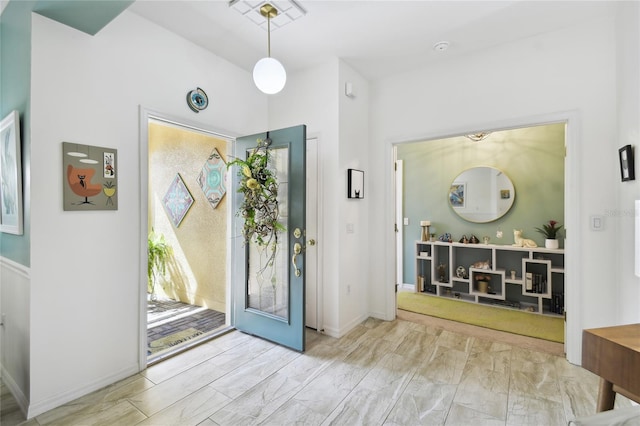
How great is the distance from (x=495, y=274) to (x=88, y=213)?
184 inches

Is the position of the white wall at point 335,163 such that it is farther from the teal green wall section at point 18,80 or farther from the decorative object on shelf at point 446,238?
the teal green wall section at point 18,80

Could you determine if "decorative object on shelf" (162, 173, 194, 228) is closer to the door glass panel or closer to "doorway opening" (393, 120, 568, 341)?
the door glass panel

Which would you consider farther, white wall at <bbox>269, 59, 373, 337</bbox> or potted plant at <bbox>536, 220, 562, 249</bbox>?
potted plant at <bbox>536, 220, 562, 249</bbox>

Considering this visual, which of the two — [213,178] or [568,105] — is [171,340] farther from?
[568,105]

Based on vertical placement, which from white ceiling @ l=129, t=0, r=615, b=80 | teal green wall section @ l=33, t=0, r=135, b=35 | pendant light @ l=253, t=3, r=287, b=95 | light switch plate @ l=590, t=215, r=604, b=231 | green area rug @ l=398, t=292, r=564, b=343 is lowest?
green area rug @ l=398, t=292, r=564, b=343

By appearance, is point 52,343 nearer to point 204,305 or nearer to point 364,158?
point 204,305

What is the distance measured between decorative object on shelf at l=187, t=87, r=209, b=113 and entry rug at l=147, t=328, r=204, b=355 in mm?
2213

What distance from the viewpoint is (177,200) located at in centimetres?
421

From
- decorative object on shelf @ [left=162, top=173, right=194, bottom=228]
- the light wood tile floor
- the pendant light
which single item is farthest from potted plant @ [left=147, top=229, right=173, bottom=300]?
the pendant light

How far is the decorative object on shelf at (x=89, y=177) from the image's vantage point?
198 cm

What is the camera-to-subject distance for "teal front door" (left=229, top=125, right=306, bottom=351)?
107 inches

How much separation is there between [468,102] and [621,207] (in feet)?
4.96

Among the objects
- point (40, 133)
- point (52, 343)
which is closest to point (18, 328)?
point (52, 343)

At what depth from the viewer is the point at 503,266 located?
13.6ft
